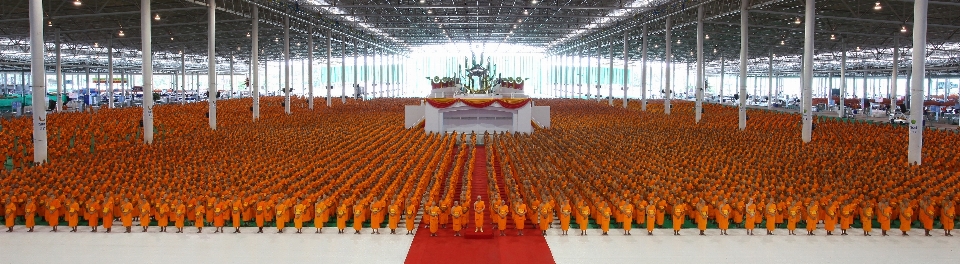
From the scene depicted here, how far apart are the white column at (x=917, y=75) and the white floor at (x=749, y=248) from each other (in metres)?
8.45

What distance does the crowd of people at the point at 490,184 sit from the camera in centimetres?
1392

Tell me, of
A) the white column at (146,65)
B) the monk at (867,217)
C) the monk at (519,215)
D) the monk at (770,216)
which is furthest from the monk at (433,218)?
the white column at (146,65)

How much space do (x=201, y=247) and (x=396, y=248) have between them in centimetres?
325

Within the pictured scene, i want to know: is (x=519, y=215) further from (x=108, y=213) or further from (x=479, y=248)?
(x=108, y=213)

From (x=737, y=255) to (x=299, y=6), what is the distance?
38809 millimetres

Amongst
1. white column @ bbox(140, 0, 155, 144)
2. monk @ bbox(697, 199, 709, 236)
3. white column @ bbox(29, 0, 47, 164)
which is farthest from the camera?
white column @ bbox(140, 0, 155, 144)

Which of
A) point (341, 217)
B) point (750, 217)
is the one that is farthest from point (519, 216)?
point (750, 217)

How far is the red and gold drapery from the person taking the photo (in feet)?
120

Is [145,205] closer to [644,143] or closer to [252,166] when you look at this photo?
[252,166]

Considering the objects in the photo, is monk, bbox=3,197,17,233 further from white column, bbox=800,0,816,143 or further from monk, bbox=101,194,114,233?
white column, bbox=800,0,816,143

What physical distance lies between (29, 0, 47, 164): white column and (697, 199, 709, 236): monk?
56.7 ft

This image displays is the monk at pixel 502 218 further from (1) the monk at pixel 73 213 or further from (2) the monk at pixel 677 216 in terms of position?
(1) the monk at pixel 73 213

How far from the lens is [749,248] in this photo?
12766 millimetres

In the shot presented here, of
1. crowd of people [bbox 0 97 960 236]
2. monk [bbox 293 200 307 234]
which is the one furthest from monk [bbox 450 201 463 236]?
monk [bbox 293 200 307 234]
